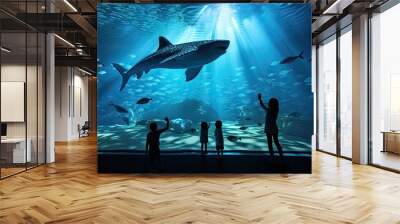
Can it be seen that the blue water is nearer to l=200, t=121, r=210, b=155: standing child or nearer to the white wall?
l=200, t=121, r=210, b=155: standing child

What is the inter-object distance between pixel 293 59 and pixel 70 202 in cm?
427

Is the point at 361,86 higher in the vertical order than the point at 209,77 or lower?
lower

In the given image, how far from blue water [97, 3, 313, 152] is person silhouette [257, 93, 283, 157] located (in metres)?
0.09

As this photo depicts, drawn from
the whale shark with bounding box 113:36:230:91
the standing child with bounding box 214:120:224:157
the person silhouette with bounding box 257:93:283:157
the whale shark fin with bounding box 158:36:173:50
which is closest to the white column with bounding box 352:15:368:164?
the person silhouette with bounding box 257:93:283:157

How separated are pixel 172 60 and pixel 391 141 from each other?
14.6ft

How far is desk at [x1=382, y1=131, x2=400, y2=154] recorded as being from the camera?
689 cm

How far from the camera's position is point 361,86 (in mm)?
7512

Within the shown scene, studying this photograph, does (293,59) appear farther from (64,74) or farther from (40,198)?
(64,74)

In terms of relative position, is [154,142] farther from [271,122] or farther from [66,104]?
[66,104]

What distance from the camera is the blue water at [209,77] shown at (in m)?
6.44

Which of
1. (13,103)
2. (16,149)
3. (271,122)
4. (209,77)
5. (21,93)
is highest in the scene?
(209,77)

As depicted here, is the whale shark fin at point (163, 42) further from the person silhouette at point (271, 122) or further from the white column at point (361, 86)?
the white column at point (361, 86)

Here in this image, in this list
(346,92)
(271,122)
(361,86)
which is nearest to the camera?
(271,122)

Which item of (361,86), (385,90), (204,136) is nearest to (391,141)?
(385,90)
